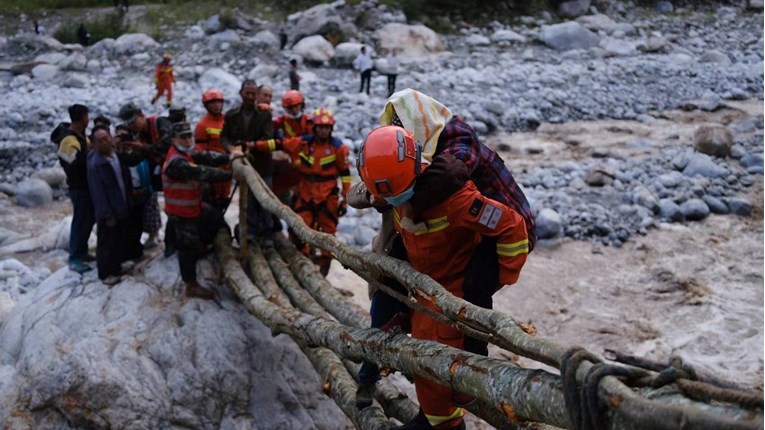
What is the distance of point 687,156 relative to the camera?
11172 mm

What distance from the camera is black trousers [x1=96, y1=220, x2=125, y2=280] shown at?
5.04m

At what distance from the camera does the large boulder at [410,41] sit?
19.6 meters

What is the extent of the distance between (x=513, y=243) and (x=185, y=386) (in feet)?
8.28

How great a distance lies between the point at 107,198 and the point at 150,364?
1284 mm

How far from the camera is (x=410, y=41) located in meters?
20.0

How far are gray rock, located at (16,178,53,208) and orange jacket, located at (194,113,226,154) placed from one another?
16.6ft

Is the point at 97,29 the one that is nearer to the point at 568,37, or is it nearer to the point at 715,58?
the point at 568,37

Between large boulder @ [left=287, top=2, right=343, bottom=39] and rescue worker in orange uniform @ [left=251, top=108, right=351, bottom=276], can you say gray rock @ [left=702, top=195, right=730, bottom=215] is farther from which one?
large boulder @ [left=287, top=2, right=343, bottom=39]

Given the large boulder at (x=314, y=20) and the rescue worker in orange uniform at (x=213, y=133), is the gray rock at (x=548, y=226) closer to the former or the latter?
the rescue worker in orange uniform at (x=213, y=133)

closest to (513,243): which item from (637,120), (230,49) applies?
(637,120)

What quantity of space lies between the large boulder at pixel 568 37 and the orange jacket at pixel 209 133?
1656cm

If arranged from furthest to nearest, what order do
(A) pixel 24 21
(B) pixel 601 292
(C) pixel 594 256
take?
(A) pixel 24 21 < (C) pixel 594 256 < (B) pixel 601 292

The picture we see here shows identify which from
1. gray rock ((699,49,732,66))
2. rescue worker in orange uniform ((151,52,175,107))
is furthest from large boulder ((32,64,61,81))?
gray rock ((699,49,732,66))

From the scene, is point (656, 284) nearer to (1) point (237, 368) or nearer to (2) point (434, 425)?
(1) point (237, 368)
